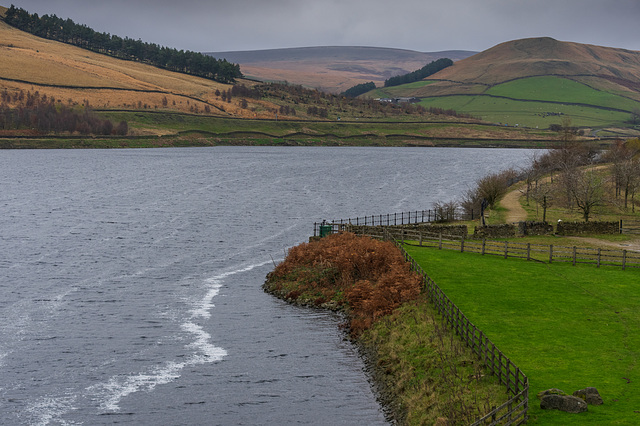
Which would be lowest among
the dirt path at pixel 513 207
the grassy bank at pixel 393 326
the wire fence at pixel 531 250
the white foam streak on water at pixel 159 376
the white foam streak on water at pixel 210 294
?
the white foam streak on water at pixel 159 376

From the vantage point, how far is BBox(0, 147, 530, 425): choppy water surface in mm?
28719

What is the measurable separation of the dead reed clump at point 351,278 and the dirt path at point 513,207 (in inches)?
1037

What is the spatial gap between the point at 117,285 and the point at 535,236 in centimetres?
3549

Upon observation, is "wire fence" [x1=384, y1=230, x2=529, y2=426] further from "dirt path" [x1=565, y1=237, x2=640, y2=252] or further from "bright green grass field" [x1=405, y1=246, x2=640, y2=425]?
"dirt path" [x1=565, y1=237, x2=640, y2=252]

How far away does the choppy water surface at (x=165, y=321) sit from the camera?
94.2ft

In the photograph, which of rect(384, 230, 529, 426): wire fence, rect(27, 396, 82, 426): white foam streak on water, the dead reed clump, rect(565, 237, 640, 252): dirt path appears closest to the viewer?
rect(384, 230, 529, 426): wire fence

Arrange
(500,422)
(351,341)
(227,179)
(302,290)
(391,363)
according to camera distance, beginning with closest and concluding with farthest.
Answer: (500,422)
(391,363)
(351,341)
(302,290)
(227,179)

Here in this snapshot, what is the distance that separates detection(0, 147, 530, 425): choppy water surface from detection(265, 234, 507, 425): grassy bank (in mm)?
1353

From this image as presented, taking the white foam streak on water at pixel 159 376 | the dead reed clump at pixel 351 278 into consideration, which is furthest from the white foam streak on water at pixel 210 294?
the dead reed clump at pixel 351 278

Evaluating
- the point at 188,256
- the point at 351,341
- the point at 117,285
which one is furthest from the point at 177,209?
the point at 351,341

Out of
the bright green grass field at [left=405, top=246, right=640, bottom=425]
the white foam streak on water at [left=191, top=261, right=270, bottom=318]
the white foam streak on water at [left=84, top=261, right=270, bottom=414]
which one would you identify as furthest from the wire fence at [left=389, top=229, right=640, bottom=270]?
the white foam streak on water at [left=84, top=261, right=270, bottom=414]

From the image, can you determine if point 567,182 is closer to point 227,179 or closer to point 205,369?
point 205,369

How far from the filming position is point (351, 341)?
3709cm

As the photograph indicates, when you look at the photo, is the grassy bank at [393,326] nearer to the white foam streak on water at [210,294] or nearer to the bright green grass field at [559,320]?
the bright green grass field at [559,320]
